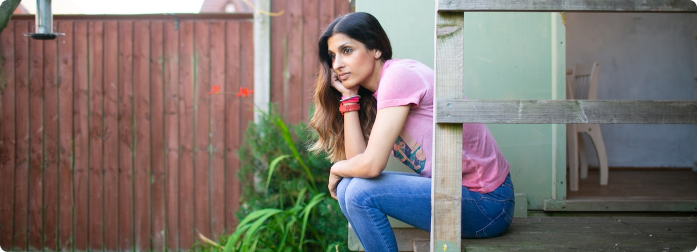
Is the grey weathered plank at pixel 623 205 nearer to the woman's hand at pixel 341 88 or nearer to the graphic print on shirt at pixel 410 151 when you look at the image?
the graphic print on shirt at pixel 410 151

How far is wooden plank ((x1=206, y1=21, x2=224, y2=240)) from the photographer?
4.10m

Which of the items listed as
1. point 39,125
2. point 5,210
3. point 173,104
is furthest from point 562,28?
point 5,210

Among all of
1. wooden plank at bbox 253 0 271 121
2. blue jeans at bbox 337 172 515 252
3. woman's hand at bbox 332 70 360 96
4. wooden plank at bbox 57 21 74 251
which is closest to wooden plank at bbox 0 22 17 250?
wooden plank at bbox 57 21 74 251

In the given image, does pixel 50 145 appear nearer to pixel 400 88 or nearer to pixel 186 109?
pixel 186 109

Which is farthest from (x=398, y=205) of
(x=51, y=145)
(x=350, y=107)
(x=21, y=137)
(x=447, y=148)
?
(x=21, y=137)

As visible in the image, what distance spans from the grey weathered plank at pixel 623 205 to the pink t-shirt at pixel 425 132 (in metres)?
0.86

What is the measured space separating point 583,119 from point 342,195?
35.3 inches

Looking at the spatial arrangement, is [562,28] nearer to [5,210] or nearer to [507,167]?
[507,167]

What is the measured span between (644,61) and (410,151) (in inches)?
155

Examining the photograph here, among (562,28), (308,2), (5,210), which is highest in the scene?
(308,2)

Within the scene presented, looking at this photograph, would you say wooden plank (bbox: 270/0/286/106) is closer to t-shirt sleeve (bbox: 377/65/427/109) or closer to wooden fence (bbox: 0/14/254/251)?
wooden fence (bbox: 0/14/254/251)

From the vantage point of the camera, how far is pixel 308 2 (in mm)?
4055

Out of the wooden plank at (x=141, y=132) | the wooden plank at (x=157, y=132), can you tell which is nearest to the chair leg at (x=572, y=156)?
the wooden plank at (x=157, y=132)

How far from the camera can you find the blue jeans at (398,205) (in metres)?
1.88
